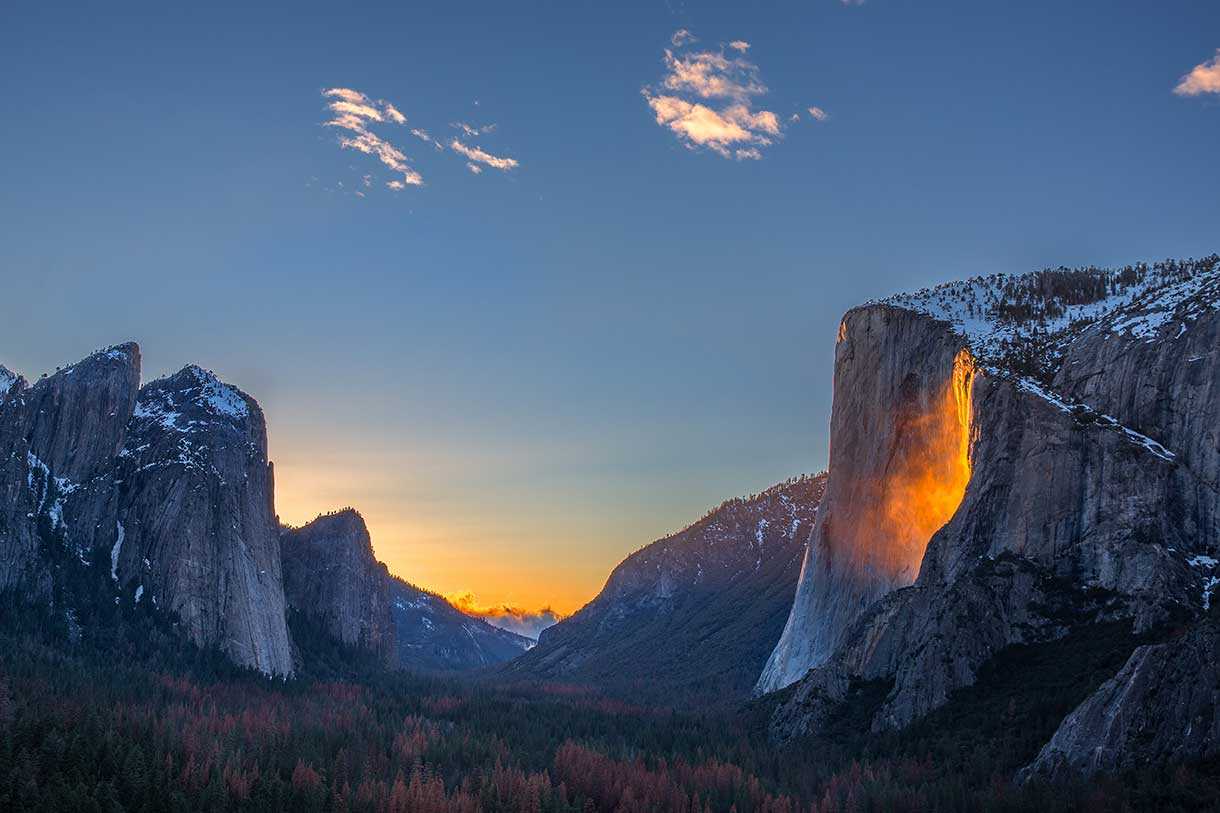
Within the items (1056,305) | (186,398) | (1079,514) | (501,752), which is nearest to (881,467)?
(1056,305)

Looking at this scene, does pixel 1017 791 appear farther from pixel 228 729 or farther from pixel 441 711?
pixel 441 711

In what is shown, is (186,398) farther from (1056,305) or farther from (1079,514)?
(1079,514)

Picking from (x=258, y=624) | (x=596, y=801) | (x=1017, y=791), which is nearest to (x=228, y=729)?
(x=596, y=801)

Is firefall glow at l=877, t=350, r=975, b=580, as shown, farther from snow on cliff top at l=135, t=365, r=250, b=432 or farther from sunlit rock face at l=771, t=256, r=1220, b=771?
snow on cliff top at l=135, t=365, r=250, b=432

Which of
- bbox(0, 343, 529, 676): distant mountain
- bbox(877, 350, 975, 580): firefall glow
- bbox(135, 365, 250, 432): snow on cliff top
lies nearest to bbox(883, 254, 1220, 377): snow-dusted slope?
bbox(877, 350, 975, 580): firefall glow

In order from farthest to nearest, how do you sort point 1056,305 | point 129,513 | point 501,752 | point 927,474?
point 129,513
point 927,474
point 501,752
point 1056,305
